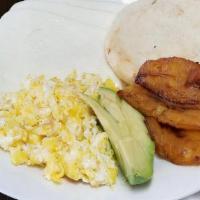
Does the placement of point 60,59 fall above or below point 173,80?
below

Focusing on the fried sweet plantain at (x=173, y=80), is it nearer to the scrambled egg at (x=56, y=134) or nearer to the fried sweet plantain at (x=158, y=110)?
the fried sweet plantain at (x=158, y=110)

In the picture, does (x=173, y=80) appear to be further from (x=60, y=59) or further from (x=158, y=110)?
(x=60, y=59)

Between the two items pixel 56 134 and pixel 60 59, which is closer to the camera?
pixel 56 134

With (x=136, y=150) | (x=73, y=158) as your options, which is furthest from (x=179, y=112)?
(x=73, y=158)

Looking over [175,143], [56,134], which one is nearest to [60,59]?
[56,134]

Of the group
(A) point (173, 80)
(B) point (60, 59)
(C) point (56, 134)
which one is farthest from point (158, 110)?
(B) point (60, 59)

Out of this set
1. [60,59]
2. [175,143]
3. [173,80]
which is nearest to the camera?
[175,143]

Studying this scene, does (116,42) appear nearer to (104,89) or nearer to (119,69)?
(119,69)

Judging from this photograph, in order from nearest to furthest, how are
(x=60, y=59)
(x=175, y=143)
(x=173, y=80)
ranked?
1. (x=175, y=143)
2. (x=173, y=80)
3. (x=60, y=59)
